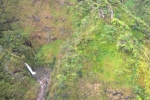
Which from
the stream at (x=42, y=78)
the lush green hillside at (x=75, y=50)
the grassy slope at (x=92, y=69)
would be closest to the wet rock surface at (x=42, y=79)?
the stream at (x=42, y=78)

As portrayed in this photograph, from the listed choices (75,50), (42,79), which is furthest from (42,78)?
(75,50)

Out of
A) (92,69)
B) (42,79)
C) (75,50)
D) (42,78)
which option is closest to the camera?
(92,69)

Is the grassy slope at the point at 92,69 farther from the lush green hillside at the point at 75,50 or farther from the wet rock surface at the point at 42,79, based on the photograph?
the wet rock surface at the point at 42,79

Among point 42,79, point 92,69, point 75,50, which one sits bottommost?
point 42,79

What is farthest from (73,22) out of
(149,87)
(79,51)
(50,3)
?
(149,87)

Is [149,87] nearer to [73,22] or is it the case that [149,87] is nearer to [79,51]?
[79,51]

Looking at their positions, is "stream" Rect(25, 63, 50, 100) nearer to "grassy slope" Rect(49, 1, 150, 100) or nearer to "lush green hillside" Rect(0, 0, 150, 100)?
"lush green hillside" Rect(0, 0, 150, 100)

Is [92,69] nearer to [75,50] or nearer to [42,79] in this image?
[75,50]

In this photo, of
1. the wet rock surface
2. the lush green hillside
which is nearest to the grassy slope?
the lush green hillside

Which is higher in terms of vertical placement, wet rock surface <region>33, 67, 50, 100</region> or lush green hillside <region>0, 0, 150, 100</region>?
lush green hillside <region>0, 0, 150, 100</region>

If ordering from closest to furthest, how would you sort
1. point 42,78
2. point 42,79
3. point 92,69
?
1. point 92,69
2. point 42,79
3. point 42,78
